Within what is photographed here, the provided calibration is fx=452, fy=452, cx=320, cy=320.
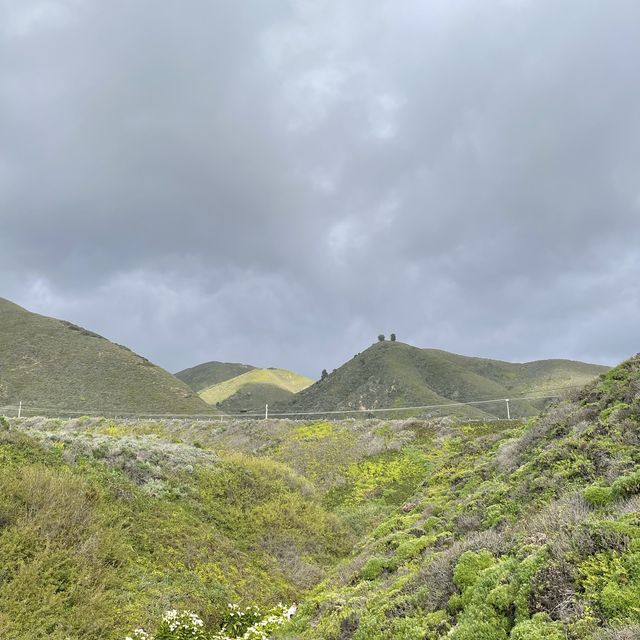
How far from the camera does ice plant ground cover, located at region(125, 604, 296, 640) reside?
938 centimetres

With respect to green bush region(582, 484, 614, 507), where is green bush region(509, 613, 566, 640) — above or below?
below

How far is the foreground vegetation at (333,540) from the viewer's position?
6.33 metres

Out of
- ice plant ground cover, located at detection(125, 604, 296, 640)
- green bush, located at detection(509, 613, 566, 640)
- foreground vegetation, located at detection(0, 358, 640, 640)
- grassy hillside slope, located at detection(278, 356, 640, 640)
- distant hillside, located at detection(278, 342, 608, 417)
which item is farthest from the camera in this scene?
distant hillside, located at detection(278, 342, 608, 417)

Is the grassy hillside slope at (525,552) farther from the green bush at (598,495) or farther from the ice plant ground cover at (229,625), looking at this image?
the ice plant ground cover at (229,625)

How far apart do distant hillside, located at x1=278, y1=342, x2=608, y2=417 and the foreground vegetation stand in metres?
93.2

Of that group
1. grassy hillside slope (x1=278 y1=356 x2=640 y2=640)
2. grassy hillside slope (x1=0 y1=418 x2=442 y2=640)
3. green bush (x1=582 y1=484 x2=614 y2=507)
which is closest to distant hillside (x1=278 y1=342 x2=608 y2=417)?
grassy hillside slope (x1=0 y1=418 x2=442 y2=640)

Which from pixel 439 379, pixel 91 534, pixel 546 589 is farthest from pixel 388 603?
pixel 439 379

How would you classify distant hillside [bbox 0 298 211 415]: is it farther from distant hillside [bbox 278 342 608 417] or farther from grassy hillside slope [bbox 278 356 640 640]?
grassy hillside slope [bbox 278 356 640 640]

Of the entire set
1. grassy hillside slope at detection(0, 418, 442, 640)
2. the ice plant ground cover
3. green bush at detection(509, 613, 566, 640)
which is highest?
green bush at detection(509, 613, 566, 640)

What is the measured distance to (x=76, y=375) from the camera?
74.8 metres

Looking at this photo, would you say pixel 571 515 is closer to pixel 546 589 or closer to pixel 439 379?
pixel 546 589

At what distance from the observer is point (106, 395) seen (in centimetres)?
7012

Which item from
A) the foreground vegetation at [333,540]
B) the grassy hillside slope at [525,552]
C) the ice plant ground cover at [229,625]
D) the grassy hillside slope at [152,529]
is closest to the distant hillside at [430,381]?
the grassy hillside slope at [152,529]

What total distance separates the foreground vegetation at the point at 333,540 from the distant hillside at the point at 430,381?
93196 millimetres
